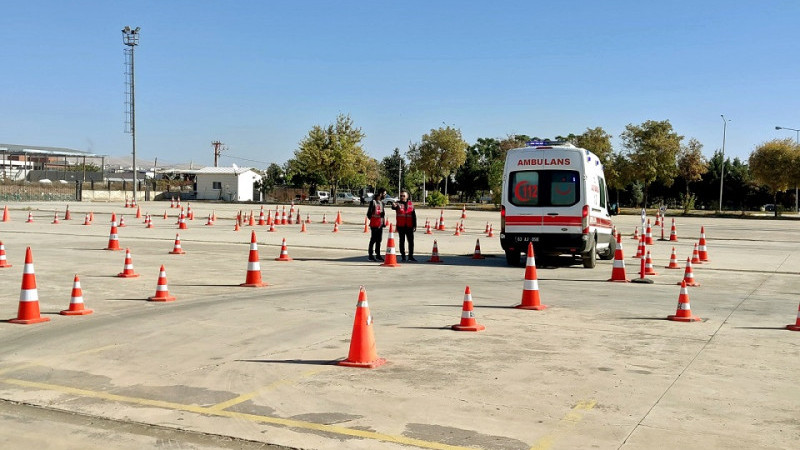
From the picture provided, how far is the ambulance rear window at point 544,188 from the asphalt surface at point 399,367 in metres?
2.92

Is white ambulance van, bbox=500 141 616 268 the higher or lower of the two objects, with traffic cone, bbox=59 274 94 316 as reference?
higher

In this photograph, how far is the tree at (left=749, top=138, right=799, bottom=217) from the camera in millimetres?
67125

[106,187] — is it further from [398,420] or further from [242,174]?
[398,420]

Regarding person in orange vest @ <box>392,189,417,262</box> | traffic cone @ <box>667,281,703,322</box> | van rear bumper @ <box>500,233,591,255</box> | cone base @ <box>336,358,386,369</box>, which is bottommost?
cone base @ <box>336,358,386,369</box>

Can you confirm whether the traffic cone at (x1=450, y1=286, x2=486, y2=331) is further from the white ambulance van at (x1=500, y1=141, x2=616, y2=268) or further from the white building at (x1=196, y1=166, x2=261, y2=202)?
the white building at (x1=196, y1=166, x2=261, y2=202)

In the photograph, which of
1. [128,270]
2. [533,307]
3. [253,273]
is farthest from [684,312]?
[128,270]

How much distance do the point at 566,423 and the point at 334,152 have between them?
82848 millimetres

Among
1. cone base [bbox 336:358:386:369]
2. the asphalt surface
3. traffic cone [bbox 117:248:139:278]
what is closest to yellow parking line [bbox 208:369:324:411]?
the asphalt surface

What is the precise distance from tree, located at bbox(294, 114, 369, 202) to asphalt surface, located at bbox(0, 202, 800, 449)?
236 feet

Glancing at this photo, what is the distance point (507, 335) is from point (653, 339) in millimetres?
1768

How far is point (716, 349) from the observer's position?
927 cm

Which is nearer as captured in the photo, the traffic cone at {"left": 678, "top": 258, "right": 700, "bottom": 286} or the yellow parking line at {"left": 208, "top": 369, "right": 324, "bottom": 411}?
the yellow parking line at {"left": 208, "top": 369, "right": 324, "bottom": 411}

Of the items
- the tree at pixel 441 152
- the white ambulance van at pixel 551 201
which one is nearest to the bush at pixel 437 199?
the tree at pixel 441 152

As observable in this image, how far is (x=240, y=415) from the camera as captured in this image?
641 cm
